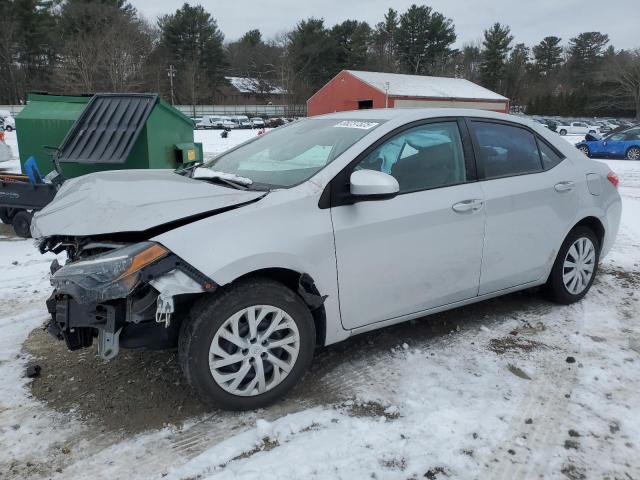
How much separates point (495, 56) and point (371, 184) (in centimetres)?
7978

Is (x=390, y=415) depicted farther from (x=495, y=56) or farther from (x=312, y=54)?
(x=495, y=56)

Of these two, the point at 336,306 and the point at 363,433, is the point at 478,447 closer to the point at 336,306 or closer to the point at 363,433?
the point at 363,433

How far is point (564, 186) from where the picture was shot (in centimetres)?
415

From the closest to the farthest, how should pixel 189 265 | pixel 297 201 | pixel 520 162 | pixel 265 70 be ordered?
pixel 189 265 < pixel 297 201 < pixel 520 162 < pixel 265 70

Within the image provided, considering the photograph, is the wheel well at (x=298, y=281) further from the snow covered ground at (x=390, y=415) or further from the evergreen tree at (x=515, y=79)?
the evergreen tree at (x=515, y=79)

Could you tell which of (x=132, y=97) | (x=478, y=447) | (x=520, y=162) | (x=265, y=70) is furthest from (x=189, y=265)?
(x=265, y=70)

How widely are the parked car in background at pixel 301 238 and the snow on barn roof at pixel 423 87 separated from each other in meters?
39.6

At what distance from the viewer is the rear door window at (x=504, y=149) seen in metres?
3.79

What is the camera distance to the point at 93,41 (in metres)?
46.3

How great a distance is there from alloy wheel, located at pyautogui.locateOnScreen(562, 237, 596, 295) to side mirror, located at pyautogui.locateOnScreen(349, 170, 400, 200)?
2.10 metres

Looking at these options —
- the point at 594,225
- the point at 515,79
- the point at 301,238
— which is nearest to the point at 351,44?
the point at 515,79

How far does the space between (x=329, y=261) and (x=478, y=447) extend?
120 centimetres

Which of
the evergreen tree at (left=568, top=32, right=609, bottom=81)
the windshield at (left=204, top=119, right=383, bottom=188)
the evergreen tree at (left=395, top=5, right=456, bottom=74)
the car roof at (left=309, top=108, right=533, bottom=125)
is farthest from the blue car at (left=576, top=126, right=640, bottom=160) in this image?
the evergreen tree at (left=568, top=32, right=609, bottom=81)

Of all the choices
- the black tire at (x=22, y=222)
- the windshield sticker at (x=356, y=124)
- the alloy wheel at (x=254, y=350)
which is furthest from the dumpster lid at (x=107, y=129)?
the alloy wheel at (x=254, y=350)
